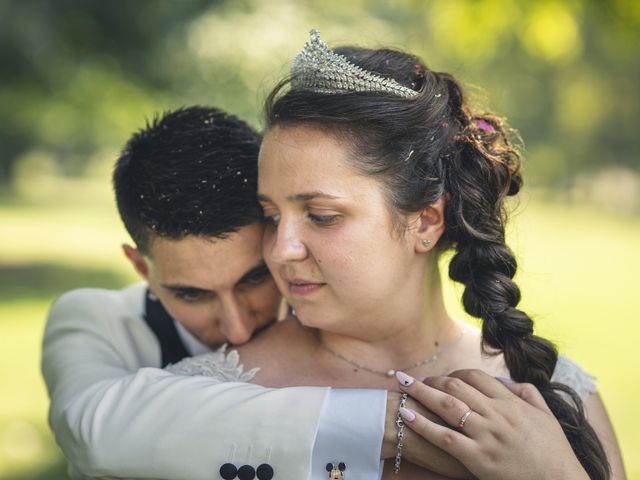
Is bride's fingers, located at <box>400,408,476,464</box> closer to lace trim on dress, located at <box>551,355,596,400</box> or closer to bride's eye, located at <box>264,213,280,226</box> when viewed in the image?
lace trim on dress, located at <box>551,355,596,400</box>

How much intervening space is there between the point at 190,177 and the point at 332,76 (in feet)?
2.64

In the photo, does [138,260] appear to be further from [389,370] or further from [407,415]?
[407,415]

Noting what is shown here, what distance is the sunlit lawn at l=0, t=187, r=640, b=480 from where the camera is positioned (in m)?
7.59

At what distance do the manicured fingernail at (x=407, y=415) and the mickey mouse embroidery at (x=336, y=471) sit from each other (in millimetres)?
→ 249

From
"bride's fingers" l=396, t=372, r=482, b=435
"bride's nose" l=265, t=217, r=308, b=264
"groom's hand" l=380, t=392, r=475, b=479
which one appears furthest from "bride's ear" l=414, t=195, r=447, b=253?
"groom's hand" l=380, t=392, r=475, b=479

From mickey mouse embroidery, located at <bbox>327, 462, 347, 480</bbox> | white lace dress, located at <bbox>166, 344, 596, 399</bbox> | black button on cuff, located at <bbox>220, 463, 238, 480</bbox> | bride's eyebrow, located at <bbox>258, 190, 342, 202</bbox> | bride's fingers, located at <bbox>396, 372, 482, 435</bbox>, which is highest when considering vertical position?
bride's eyebrow, located at <bbox>258, 190, 342, 202</bbox>

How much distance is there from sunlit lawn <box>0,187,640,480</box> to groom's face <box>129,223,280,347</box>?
1118 millimetres

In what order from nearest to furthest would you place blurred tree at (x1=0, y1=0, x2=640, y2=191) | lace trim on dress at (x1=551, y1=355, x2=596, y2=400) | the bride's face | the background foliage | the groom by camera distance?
the groom, the bride's face, lace trim on dress at (x1=551, y1=355, x2=596, y2=400), blurred tree at (x1=0, y1=0, x2=640, y2=191), the background foliage

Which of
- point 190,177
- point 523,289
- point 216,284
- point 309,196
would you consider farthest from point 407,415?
point 523,289

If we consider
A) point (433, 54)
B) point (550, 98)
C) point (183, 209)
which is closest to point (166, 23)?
point (183, 209)

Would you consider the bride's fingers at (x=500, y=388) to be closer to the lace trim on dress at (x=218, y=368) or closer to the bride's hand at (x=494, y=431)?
the bride's hand at (x=494, y=431)

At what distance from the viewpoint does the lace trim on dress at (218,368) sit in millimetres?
3143

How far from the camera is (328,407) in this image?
2646 millimetres

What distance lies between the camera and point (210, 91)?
1396 centimetres
